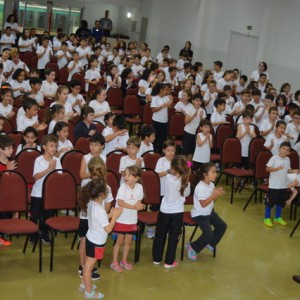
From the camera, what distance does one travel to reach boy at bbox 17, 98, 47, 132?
10.0 metres

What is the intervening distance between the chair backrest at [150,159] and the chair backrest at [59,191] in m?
1.72

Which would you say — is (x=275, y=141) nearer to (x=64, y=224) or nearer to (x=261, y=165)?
(x=261, y=165)

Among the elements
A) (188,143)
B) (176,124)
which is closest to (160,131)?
(176,124)

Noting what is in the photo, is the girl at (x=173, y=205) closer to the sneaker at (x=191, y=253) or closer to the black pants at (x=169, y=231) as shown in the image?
the black pants at (x=169, y=231)

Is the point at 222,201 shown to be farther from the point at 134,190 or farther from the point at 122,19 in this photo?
the point at 122,19

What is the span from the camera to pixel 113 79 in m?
15.6

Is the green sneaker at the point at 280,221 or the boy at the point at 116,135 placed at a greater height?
the boy at the point at 116,135

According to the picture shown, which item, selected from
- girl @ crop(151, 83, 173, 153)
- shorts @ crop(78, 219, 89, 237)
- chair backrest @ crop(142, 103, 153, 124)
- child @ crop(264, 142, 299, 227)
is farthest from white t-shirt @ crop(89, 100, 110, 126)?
shorts @ crop(78, 219, 89, 237)

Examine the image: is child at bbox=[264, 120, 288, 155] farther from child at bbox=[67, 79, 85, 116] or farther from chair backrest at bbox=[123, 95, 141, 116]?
chair backrest at bbox=[123, 95, 141, 116]

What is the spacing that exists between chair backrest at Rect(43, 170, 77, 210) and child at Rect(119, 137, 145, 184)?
0.85 meters

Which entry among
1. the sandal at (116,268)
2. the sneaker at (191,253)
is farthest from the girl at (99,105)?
the sandal at (116,268)

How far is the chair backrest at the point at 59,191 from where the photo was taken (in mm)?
7836

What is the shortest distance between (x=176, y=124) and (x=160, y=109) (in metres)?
0.54

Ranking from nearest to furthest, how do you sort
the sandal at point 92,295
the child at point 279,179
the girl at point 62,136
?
the sandal at point 92,295 → the girl at point 62,136 → the child at point 279,179
